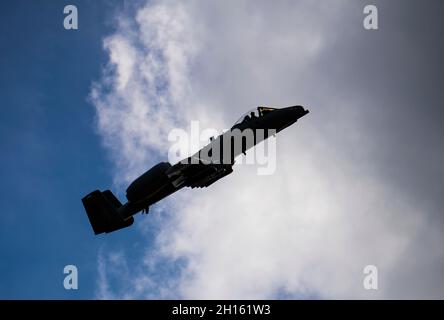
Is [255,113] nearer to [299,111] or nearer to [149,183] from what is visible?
[299,111]

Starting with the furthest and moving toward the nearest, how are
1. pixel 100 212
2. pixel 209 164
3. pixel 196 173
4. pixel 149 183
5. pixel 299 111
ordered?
pixel 100 212, pixel 196 173, pixel 209 164, pixel 299 111, pixel 149 183

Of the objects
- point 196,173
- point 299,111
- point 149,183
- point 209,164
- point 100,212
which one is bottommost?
point 100,212

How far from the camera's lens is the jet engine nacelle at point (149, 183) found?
3691cm

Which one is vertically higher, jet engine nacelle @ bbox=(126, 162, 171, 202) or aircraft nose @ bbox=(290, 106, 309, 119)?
aircraft nose @ bbox=(290, 106, 309, 119)

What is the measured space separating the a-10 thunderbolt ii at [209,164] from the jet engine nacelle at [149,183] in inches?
48.8

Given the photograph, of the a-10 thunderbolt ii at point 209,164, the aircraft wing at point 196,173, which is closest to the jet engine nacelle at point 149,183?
the aircraft wing at point 196,173

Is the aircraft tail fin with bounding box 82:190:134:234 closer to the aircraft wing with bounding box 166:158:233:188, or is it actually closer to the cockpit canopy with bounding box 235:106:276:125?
the aircraft wing with bounding box 166:158:233:188

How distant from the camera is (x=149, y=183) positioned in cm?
3688

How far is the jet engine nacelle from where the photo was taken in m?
36.9

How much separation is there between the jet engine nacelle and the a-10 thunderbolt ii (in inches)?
48.8

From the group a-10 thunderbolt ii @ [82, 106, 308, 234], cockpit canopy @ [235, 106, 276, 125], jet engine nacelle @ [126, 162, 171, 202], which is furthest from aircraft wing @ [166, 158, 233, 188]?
cockpit canopy @ [235, 106, 276, 125]

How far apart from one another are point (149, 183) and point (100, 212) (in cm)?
693

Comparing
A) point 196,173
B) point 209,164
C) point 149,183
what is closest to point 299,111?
point 209,164
